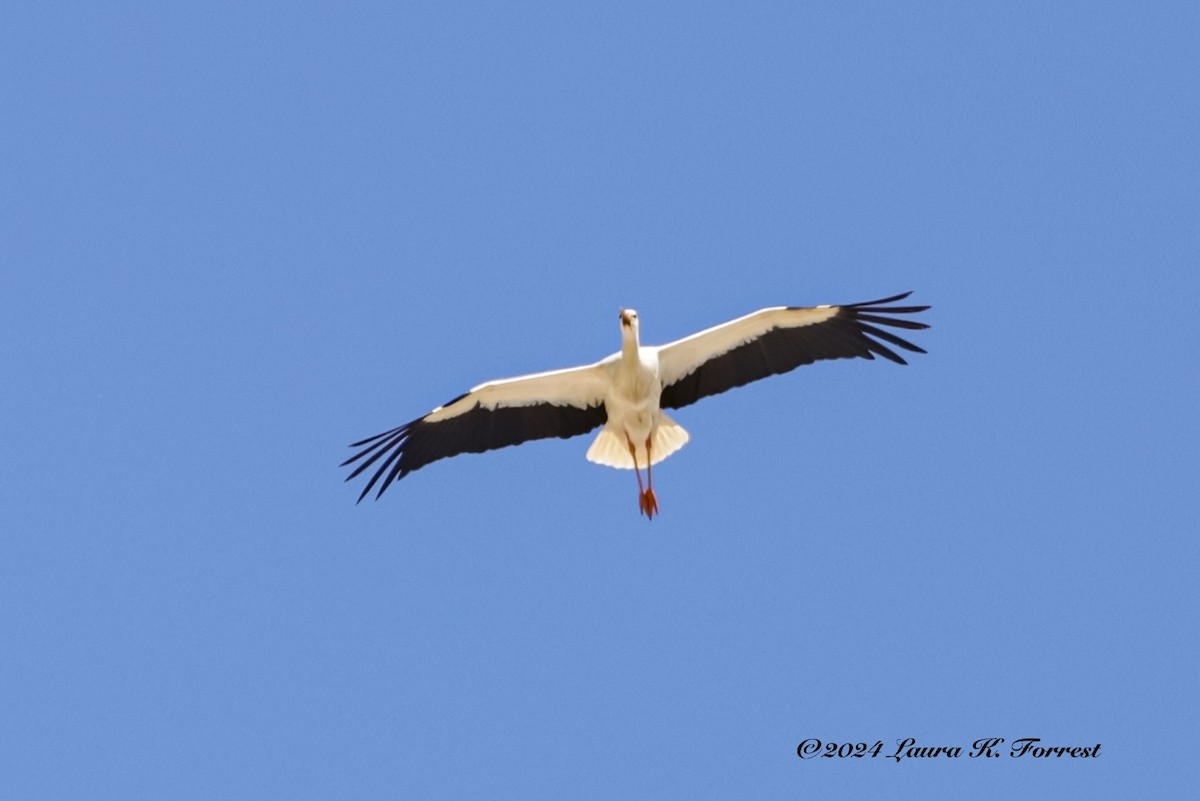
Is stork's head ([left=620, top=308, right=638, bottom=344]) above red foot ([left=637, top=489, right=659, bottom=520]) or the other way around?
above

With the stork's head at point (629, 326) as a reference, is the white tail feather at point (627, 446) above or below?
below

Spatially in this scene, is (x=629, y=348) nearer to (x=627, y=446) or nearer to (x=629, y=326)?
(x=629, y=326)

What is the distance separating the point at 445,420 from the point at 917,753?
174 inches

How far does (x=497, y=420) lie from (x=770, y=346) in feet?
7.45

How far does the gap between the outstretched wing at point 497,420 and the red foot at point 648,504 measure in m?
0.69

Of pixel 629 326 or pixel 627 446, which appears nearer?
pixel 629 326

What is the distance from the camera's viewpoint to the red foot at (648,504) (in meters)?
11.9

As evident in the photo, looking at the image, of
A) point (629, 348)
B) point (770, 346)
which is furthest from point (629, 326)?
point (770, 346)

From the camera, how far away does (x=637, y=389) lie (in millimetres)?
11367

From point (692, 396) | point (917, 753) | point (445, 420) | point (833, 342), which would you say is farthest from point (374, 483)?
point (917, 753)

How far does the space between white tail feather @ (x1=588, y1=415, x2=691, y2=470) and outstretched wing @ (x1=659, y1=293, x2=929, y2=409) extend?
23 centimetres

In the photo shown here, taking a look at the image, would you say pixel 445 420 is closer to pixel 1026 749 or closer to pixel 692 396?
pixel 692 396

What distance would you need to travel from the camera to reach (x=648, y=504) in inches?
470

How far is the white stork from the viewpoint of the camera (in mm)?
11242
